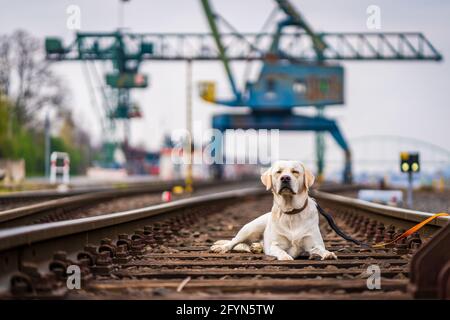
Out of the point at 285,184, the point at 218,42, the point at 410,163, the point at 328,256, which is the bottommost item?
the point at 328,256

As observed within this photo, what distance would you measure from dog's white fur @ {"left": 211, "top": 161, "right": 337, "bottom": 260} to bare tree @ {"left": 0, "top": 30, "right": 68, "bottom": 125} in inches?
1459

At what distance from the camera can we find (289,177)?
6652mm

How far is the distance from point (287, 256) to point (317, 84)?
5006cm

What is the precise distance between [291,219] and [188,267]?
95 cm

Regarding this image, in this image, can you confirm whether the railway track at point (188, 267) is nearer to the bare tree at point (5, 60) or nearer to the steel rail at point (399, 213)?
the steel rail at point (399, 213)

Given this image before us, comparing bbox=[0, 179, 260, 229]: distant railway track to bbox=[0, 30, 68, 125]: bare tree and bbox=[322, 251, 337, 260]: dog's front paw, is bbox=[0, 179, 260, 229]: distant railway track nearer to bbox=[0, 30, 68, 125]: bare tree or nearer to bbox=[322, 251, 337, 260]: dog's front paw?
bbox=[322, 251, 337, 260]: dog's front paw

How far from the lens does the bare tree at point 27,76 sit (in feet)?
148

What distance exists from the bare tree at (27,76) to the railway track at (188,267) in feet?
118

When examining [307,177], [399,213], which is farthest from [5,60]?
[307,177]

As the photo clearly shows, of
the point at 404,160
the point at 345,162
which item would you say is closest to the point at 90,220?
the point at 404,160

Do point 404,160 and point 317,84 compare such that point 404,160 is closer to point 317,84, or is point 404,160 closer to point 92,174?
point 317,84

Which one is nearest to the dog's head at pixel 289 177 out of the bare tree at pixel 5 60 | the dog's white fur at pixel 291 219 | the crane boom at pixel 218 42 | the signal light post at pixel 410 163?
the dog's white fur at pixel 291 219

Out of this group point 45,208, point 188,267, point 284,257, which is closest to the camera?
point 188,267

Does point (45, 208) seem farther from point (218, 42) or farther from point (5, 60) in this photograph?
point (218, 42)
